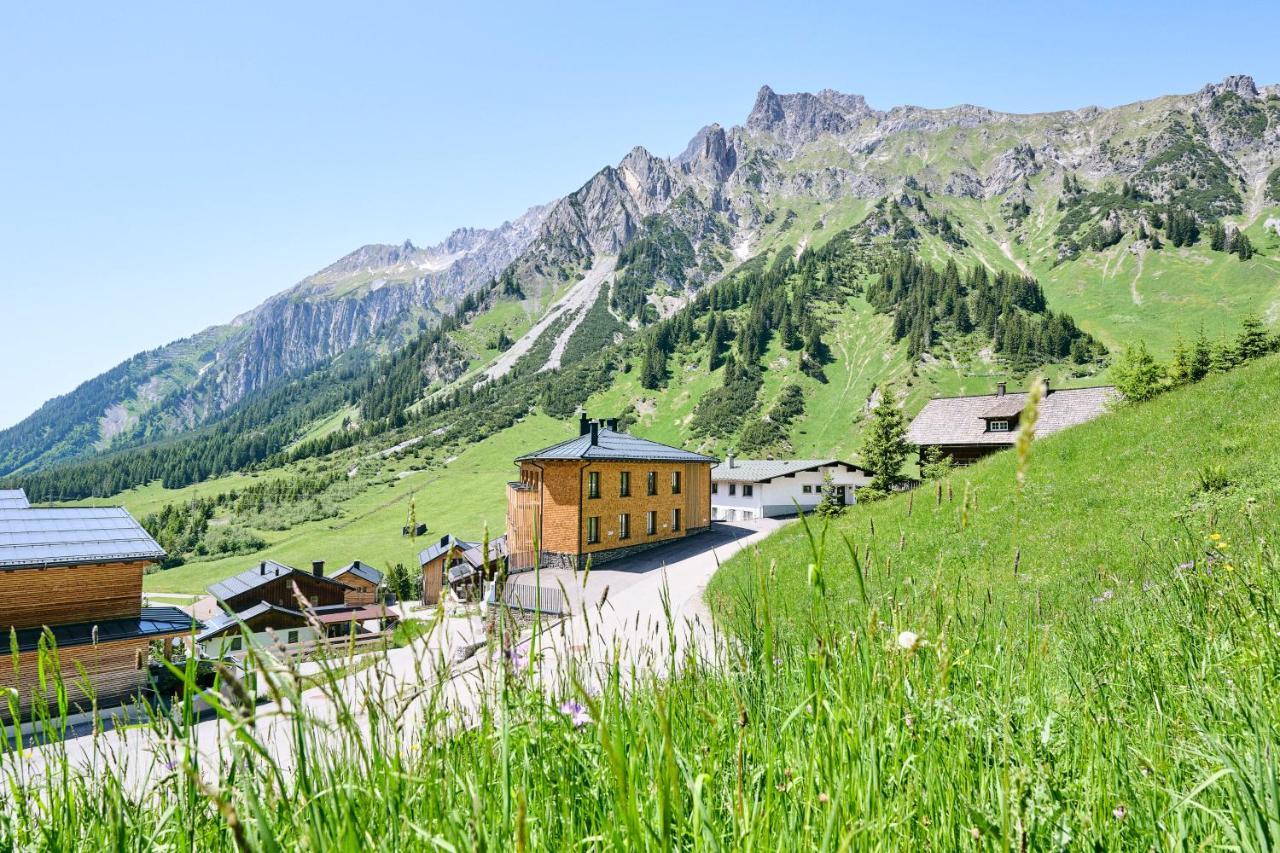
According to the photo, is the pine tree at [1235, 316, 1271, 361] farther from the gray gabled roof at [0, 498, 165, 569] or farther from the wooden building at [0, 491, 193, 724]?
the gray gabled roof at [0, 498, 165, 569]

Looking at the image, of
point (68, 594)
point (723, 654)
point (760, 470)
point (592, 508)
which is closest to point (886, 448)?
point (592, 508)

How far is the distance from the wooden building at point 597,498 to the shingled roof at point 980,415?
2583 centimetres

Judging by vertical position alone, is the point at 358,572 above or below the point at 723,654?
below

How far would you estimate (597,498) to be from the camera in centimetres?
3725

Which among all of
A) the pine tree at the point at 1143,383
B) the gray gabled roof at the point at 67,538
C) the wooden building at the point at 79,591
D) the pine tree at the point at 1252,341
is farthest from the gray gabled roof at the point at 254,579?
the pine tree at the point at 1252,341

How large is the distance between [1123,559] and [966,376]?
11476 cm

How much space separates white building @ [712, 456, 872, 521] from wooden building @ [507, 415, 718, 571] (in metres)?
22.4

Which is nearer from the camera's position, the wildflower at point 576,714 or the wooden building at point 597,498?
the wildflower at point 576,714

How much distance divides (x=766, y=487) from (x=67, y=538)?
54.2m

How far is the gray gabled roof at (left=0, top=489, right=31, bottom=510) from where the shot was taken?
28328 millimetres

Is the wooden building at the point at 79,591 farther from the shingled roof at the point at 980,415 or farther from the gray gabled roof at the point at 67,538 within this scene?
the shingled roof at the point at 980,415

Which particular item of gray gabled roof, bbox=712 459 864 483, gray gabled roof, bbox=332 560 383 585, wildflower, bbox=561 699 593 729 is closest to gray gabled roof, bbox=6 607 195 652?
wildflower, bbox=561 699 593 729

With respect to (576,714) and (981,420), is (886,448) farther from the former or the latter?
(576,714)

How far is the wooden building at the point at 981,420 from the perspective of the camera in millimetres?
53281
